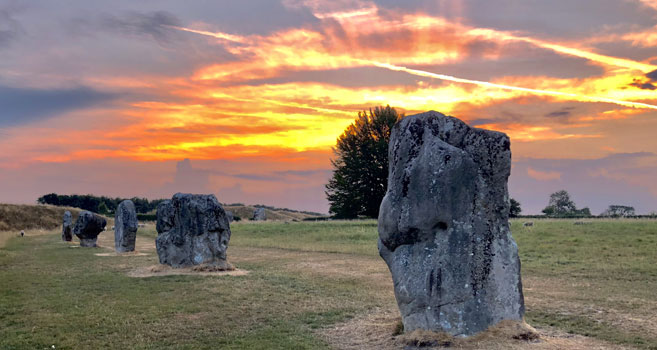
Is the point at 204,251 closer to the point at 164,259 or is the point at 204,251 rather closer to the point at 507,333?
the point at 164,259

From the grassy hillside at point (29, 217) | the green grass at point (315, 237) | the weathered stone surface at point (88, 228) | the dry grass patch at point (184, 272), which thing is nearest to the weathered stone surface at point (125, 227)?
the weathered stone surface at point (88, 228)

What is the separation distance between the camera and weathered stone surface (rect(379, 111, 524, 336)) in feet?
32.4

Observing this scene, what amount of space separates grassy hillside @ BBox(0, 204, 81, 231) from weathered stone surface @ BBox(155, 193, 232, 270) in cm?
5688

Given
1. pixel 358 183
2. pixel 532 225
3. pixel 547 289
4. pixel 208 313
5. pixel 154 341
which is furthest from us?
pixel 358 183

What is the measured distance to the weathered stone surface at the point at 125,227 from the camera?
32594 mm

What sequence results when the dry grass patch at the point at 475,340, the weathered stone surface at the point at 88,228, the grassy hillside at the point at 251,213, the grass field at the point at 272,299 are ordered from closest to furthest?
the dry grass patch at the point at 475,340, the grass field at the point at 272,299, the weathered stone surface at the point at 88,228, the grassy hillside at the point at 251,213

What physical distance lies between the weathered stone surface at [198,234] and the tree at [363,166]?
34.7 meters

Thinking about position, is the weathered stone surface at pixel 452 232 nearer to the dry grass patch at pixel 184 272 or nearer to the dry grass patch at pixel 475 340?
the dry grass patch at pixel 475 340

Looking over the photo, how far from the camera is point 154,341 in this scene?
1094 cm

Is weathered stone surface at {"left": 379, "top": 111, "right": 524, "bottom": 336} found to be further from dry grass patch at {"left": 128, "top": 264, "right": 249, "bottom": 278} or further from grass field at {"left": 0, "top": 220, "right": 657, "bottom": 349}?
dry grass patch at {"left": 128, "top": 264, "right": 249, "bottom": 278}

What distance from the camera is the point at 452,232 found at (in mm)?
9969

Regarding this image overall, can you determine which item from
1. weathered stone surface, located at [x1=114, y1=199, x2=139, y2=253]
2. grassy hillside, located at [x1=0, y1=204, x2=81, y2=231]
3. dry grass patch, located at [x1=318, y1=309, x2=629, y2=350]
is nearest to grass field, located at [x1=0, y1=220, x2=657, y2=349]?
dry grass patch, located at [x1=318, y1=309, x2=629, y2=350]

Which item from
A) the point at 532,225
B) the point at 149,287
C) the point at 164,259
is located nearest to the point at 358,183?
the point at 532,225

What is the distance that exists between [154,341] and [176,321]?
1823 mm
